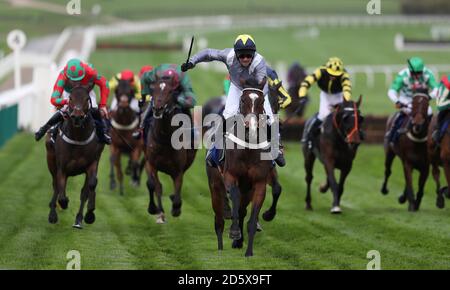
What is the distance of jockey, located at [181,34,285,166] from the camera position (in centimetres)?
1055

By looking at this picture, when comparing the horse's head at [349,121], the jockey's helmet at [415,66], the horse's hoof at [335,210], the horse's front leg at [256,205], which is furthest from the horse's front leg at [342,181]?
the horse's front leg at [256,205]

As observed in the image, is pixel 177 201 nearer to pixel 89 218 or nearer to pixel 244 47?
pixel 89 218

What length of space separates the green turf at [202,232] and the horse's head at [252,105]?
4.22 ft

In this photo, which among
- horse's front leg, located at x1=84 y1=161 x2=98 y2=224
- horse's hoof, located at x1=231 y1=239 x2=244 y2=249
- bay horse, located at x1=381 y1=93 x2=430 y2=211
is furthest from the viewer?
bay horse, located at x1=381 y1=93 x2=430 y2=211

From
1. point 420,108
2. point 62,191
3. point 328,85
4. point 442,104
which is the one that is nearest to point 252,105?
point 62,191

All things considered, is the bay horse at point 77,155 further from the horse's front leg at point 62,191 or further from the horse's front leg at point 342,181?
the horse's front leg at point 342,181

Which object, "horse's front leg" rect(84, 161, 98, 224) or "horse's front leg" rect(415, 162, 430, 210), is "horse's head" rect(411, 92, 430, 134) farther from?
"horse's front leg" rect(84, 161, 98, 224)

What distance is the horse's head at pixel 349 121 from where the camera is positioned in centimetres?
1511

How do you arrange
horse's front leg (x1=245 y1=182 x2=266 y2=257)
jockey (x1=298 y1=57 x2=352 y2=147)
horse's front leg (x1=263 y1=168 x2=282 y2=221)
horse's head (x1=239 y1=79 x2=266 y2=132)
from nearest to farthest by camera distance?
horse's head (x1=239 y1=79 x2=266 y2=132) → horse's front leg (x1=245 y1=182 x2=266 y2=257) → horse's front leg (x1=263 y1=168 x2=282 y2=221) → jockey (x1=298 y1=57 x2=352 y2=147)

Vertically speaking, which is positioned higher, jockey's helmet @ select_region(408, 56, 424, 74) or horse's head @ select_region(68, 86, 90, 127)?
jockey's helmet @ select_region(408, 56, 424, 74)

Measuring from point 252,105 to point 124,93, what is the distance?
26.1 feet

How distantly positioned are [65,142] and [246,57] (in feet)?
10.6
